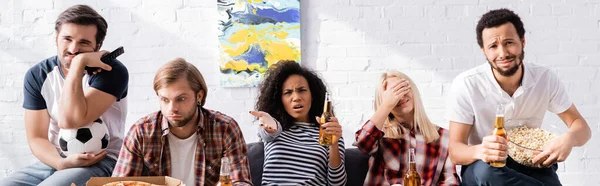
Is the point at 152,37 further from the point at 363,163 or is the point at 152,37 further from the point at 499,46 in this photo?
the point at 499,46

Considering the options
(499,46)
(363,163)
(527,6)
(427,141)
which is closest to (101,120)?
(363,163)

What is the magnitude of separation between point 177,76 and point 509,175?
1.44 meters

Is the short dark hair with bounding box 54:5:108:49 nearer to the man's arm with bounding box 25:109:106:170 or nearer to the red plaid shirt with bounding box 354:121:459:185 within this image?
the man's arm with bounding box 25:109:106:170

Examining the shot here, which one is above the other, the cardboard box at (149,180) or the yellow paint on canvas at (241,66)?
the yellow paint on canvas at (241,66)

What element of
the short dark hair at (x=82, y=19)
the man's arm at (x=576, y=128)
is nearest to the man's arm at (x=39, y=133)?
the short dark hair at (x=82, y=19)

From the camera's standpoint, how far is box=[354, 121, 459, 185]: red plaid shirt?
10.6 ft

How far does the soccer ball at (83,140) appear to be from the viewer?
3.11 meters

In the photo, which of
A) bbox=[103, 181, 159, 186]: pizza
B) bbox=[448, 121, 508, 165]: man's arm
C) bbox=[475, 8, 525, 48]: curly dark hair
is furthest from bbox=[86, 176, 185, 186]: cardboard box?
bbox=[475, 8, 525, 48]: curly dark hair

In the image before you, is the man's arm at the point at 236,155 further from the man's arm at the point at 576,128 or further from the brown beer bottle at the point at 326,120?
the man's arm at the point at 576,128

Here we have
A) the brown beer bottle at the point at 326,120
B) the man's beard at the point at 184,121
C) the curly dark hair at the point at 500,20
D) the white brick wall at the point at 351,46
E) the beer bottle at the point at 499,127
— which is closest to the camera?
the beer bottle at the point at 499,127

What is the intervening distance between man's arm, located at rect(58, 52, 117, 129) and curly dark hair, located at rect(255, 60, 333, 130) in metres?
0.77

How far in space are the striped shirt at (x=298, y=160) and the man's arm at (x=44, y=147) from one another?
2.47 feet

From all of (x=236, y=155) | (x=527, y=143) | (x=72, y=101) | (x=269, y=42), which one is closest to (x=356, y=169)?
(x=236, y=155)

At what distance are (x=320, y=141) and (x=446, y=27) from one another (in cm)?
124
